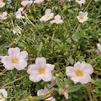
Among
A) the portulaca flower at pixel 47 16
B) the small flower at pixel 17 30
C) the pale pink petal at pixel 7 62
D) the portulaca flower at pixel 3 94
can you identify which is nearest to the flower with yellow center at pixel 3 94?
the portulaca flower at pixel 3 94

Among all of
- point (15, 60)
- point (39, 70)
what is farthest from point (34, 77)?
point (15, 60)

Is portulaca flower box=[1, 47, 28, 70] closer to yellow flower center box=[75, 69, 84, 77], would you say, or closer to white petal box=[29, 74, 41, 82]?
white petal box=[29, 74, 41, 82]

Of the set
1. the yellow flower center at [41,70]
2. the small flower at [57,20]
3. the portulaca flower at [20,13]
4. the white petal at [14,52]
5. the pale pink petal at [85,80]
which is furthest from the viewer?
the portulaca flower at [20,13]

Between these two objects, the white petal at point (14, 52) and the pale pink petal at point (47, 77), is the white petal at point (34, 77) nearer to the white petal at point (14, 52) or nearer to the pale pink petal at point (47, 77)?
the pale pink petal at point (47, 77)

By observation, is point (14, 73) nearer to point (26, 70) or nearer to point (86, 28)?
point (26, 70)

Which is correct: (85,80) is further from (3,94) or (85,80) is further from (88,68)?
(3,94)

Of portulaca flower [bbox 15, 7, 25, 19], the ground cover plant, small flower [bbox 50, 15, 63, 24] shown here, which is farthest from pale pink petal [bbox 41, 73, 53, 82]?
portulaca flower [bbox 15, 7, 25, 19]

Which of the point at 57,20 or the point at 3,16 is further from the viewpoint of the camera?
the point at 3,16

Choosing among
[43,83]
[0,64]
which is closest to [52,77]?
[43,83]
